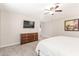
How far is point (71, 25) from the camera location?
165 cm

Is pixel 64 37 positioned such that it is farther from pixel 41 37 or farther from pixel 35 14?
pixel 35 14

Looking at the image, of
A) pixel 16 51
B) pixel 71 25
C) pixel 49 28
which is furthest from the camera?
pixel 16 51

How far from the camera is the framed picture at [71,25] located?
1579 mm

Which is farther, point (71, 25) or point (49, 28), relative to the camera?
point (49, 28)

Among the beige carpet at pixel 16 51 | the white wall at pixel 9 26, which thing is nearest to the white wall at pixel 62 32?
the beige carpet at pixel 16 51

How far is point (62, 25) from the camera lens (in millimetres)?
1645

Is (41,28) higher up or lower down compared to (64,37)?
higher up

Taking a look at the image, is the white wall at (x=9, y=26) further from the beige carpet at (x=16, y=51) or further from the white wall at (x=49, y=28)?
the white wall at (x=49, y=28)

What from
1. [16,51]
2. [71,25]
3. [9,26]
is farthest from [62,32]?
[9,26]

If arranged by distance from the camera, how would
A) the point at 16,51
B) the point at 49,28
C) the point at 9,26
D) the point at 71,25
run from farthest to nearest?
the point at 9,26 < the point at 16,51 < the point at 49,28 < the point at 71,25

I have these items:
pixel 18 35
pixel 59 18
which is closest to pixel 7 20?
pixel 18 35

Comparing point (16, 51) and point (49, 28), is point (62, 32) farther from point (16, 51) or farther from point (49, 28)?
point (16, 51)

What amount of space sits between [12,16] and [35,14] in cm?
101

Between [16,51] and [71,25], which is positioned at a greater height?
[71,25]
